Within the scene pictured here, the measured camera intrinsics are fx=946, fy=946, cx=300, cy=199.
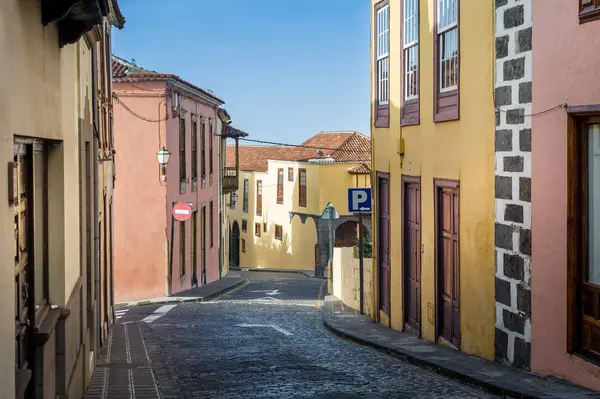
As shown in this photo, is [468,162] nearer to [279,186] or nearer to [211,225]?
[211,225]

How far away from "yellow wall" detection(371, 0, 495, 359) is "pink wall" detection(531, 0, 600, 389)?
1279 millimetres

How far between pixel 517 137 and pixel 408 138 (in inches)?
188

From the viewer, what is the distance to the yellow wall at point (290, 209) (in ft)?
172

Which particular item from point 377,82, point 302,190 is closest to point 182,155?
point 377,82

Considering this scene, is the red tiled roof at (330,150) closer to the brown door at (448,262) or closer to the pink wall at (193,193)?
the pink wall at (193,193)

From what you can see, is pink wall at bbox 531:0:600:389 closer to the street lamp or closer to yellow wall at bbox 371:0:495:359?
yellow wall at bbox 371:0:495:359

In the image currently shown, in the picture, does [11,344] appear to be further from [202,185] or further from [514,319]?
[202,185]

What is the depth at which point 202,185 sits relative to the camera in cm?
3316

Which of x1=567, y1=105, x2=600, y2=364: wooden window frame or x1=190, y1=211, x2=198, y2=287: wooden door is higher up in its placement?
x1=567, y1=105, x2=600, y2=364: wooden window frame

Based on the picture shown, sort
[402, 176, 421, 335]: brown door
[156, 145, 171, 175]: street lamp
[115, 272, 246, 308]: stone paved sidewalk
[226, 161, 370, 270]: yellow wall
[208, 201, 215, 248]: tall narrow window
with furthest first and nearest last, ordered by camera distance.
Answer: [226, 161, 370, 270]: yellow wall < [208, 201, 215, 248]: tall narrow window < [156, 145, 171, 175]: street lamp < [115, 272, 246, 308]: stone paved sidewalk < [402, 176, 421, 335]: brown door

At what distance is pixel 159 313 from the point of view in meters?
21.2

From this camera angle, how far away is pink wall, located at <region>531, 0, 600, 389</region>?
26.9 ft

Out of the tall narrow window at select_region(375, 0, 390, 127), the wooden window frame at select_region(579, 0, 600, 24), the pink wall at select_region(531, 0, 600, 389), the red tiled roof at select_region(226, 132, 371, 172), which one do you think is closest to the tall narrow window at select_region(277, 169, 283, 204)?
the red tiled roof at select_region(226, 132, 371, 172)

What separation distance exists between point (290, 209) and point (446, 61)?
43.5 m
